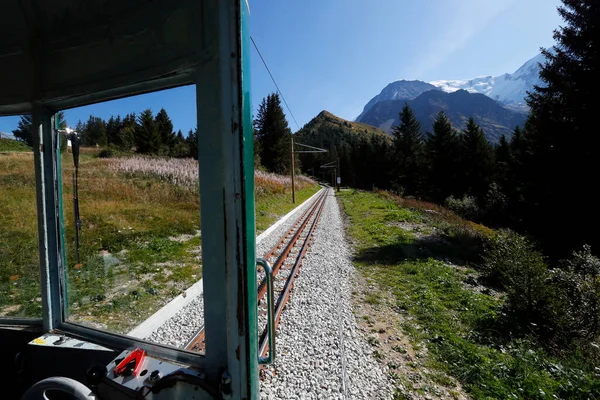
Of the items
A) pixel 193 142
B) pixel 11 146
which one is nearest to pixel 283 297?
pixel 11 146

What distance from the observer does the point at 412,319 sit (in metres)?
5.20

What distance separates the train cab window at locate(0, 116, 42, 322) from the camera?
193 cm

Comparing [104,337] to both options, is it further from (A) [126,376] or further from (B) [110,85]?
(B) [110,85]

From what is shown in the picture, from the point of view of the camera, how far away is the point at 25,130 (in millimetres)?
1882

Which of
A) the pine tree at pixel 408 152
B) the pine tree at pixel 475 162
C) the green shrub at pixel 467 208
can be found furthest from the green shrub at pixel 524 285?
the pine tree at pixel 408 152

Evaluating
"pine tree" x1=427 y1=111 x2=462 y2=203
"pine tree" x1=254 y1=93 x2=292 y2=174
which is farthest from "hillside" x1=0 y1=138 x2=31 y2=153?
"pine tree" x1=254 y1=93 x2=292 y2=174

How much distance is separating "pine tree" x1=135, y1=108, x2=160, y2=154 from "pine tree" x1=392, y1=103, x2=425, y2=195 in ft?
144

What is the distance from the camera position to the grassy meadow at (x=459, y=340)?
3480 millimetres


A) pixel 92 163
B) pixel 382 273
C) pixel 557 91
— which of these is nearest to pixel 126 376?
pixel 92 163

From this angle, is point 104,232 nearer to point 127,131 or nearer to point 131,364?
point 127,131

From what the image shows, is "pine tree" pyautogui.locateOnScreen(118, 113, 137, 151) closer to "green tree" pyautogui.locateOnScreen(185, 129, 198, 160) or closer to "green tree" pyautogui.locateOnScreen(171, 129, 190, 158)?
"green tree" pyautogui.locateOnScreen(171, 129, 190, 158)

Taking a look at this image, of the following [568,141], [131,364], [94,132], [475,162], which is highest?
[475,162]

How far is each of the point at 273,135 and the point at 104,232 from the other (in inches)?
1693

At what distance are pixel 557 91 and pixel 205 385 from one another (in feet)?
53.4
